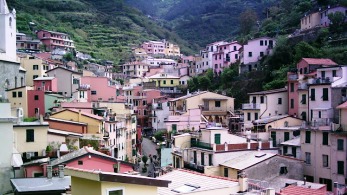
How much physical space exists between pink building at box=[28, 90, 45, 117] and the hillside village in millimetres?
96

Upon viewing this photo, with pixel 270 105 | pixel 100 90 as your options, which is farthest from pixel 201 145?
pixel 100 90

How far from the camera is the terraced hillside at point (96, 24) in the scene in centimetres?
12015

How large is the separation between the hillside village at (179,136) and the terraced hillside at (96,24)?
4844 cm

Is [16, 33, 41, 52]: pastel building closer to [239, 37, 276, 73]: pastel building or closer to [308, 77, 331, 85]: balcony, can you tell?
[239, 37, 276, 73]: pastel building

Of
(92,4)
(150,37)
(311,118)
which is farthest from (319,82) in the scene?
(92,4)

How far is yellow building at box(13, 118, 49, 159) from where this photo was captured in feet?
106

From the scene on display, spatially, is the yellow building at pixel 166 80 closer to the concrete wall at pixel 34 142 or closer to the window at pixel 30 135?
the concrete wall at pixel 34 142

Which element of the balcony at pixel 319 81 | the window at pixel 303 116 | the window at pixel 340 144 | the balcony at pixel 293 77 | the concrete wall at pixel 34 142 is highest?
the balcony at pixel 293 77

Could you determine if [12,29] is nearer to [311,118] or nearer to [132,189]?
[311,118]

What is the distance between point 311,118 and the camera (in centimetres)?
4538

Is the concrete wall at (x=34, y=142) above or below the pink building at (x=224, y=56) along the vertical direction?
below

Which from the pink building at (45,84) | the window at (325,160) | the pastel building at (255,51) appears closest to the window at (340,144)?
the window at (325,160)

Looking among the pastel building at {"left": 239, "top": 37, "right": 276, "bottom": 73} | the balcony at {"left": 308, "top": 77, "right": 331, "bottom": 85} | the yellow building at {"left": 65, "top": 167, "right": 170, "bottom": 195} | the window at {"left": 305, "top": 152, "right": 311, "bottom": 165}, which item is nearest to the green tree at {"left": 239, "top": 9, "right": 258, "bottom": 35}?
the pastel building at {"left": 239, "top": 37, "right": 276, "bottom": 73}

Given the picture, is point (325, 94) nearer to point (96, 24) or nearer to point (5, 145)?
point (5, 145)
